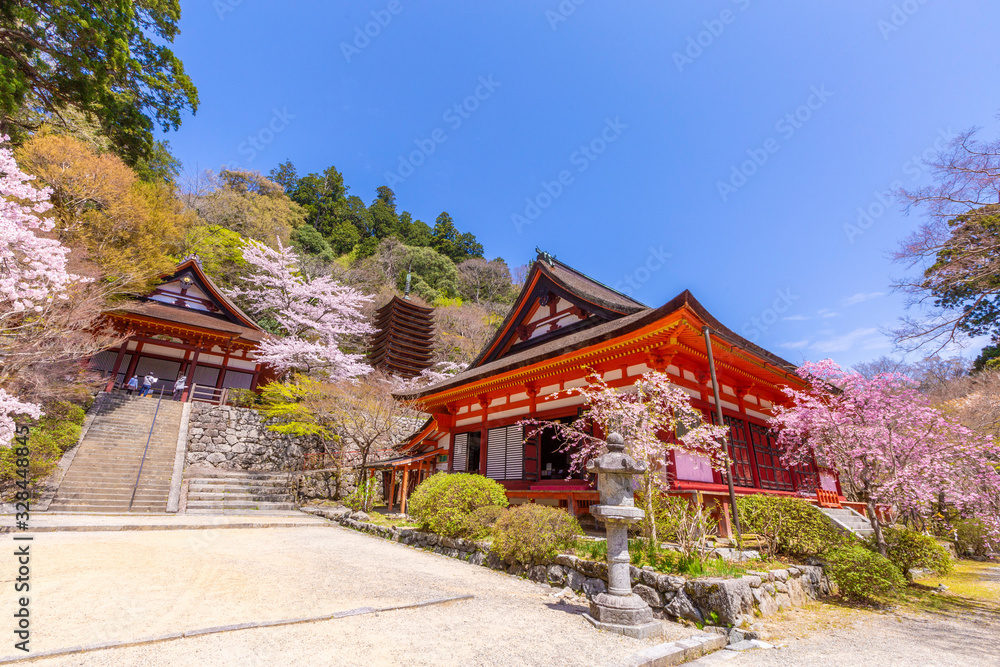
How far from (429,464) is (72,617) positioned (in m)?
12.2

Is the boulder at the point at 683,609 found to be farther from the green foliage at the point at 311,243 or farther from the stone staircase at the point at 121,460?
the green foliage at the point at 311,243

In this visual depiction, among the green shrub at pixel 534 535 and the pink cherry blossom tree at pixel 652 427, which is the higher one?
the pink cherry blossom tree at pixel 652 427

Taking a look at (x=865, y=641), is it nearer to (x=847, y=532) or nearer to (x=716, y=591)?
(x=716, y=591)

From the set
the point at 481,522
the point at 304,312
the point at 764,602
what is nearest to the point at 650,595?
the point at 764,602

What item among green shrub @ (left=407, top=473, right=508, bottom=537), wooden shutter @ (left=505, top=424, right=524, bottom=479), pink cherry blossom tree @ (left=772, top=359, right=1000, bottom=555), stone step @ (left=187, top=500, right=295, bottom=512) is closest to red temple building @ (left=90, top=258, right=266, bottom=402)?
stone step @ (left=187, top=500, right=295, bottom=512)

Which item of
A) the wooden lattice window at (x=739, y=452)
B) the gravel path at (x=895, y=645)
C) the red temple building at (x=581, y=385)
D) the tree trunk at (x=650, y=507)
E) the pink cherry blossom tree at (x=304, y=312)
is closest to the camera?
the gravel path at (x=895, y=645)

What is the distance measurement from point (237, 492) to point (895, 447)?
62.7 feet

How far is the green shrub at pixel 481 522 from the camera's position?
8.38 meters

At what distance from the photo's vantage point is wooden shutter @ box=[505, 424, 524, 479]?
10730 mm

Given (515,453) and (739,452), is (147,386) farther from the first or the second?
(739,452)

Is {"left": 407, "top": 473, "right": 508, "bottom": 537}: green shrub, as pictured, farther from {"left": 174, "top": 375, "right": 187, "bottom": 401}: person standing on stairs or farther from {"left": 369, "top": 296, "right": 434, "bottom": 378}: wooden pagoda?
{"left": 369, "top": 296, "right": 434, "bottom": 378}: wooden pagoda

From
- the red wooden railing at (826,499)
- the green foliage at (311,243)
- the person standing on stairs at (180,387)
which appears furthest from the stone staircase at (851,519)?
the green foliage at (311,243)

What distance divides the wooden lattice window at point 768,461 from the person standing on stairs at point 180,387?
24.1 m

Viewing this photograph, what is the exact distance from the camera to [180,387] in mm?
19750
